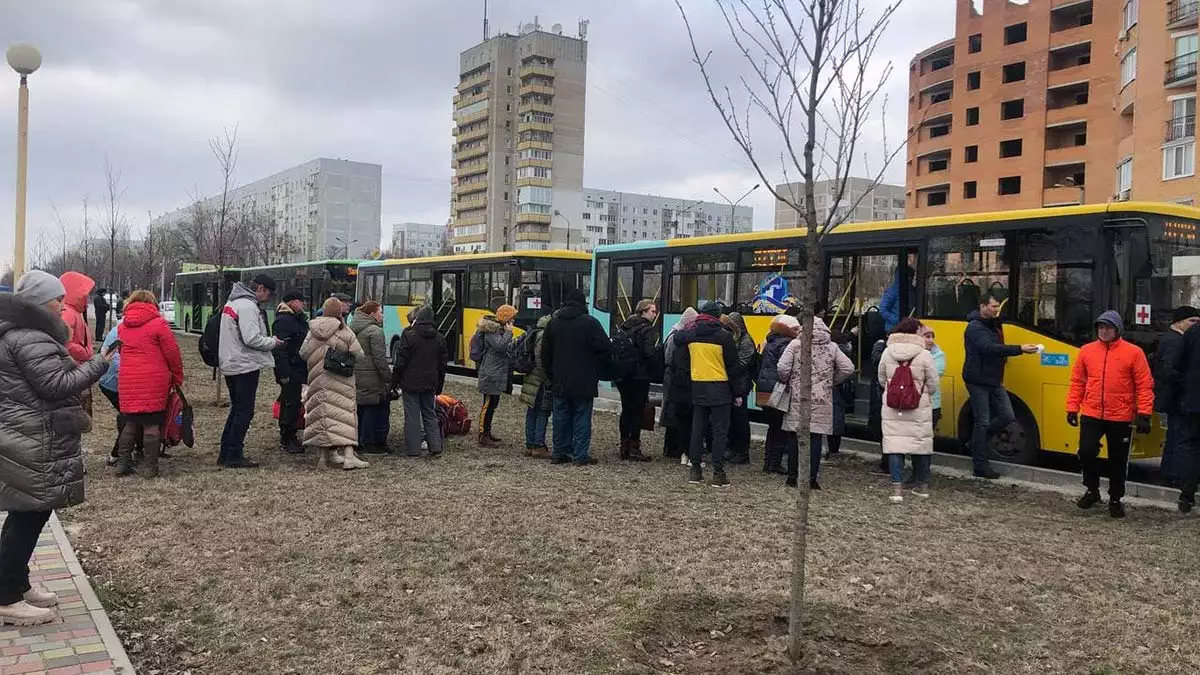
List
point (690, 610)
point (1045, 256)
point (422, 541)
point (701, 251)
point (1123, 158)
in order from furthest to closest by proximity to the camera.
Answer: point (1123, 158) < point (701, 251) < point (1045, 256) < point (422, 541) < point (690, 610)

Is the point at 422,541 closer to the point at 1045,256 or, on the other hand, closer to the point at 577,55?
the point at 1045,256

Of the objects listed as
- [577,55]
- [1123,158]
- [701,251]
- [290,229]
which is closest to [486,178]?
[577,55]

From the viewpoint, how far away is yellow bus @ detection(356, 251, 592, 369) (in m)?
18.7

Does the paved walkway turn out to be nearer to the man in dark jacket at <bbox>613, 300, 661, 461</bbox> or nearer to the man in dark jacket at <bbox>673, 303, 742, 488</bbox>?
the man in dark jacket at <bbox>673, 303, 742, 488</bbox>

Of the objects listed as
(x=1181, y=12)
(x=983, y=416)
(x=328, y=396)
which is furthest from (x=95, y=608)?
(x=1181, y=12)

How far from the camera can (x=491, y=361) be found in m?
10.9

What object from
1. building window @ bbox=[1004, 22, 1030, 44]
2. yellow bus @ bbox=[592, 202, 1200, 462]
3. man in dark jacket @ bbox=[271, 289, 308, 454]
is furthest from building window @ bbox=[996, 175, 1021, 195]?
man in dark jacket @ bbox=[271, 289, 308, 454]

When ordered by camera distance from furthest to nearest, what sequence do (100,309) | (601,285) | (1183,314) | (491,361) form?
(100,309) → (601,285) → (491,361) → (1183,314)

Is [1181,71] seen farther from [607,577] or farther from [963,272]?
[607,577]

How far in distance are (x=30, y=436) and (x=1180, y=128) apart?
42412 mm

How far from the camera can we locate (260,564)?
18.3ft

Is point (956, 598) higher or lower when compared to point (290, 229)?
lower

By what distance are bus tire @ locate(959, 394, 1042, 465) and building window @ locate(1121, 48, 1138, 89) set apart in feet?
121

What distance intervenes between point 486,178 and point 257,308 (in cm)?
9271
